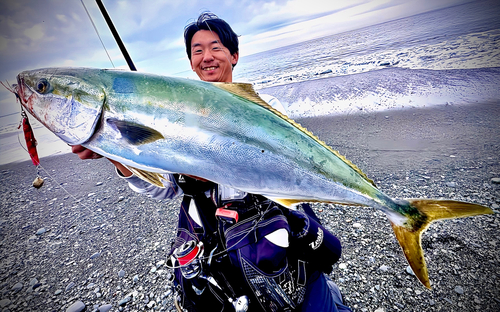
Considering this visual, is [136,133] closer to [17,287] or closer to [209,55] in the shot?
[209,55]

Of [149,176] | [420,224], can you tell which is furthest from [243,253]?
[420,224]

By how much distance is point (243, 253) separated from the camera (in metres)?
1.57

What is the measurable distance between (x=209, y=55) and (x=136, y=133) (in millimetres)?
1377

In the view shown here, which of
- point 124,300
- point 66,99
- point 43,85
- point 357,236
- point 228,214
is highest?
point 43,85

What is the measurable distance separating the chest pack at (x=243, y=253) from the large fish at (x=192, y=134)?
A: 1.43 feet

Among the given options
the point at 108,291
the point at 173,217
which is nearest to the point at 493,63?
the point at 173,217

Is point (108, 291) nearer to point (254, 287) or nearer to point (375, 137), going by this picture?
point (254, 287)

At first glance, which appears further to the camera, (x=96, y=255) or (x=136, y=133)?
(x=96, y=255)

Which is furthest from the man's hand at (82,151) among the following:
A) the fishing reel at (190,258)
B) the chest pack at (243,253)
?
the fishing reel at (190,258)

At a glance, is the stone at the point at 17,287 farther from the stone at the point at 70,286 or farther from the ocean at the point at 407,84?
the ocean at the point at 407,84

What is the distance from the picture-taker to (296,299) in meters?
1.65

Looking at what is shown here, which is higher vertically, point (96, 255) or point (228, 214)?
point (228, 214)

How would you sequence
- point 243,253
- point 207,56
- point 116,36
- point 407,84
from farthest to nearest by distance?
point 407,84, point 116,36, point 207,56, point 243,253

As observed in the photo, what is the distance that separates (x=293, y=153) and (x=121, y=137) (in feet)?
3.32
